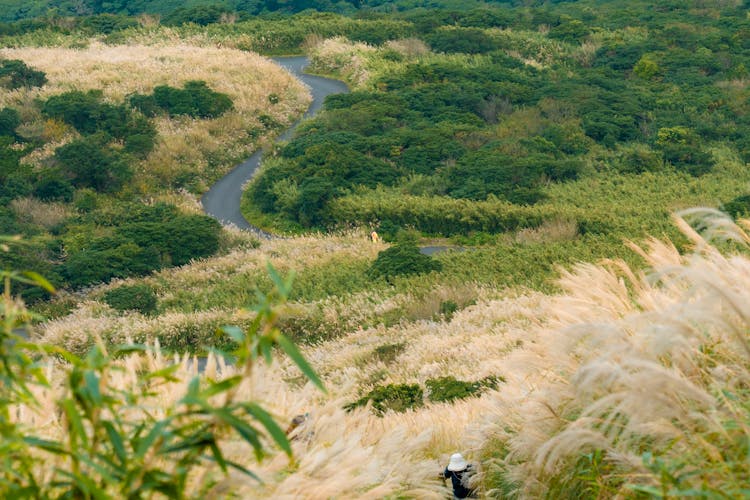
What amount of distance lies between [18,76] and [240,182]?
1300 cm

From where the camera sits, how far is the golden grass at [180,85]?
36.2 metres

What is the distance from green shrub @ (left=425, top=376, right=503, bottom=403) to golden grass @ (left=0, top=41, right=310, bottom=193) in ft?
A: 77.7

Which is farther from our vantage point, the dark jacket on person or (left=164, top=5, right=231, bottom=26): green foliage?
(left=164, top=5, right=231, bottom=26): green foliage

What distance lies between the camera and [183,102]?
40281 millimetres

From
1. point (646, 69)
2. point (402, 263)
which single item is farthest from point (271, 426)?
point (646, 69)

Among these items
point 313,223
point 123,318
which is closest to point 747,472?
point 123,318

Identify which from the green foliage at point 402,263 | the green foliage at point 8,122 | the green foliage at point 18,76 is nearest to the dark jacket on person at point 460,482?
the green foliage at point 402,263

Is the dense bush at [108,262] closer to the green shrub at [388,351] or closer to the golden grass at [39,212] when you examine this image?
the golden grass at [39,212]

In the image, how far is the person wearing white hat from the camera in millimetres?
6750

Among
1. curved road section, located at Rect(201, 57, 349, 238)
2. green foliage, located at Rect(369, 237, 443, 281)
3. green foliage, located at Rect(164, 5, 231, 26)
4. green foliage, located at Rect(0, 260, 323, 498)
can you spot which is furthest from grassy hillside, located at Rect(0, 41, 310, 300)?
green foliage, located at Rect(0, 260, 323, 498)

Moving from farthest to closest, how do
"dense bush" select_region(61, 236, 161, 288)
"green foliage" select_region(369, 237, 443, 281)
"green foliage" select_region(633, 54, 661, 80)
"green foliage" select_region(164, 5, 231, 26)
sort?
"green foliage" select_region(164, 5, 231, 26)
"green foliage" select_region(633, 54, 661, 80)
"dense bush" select_region(61, 236, 161, 288)
"green foliage" select_region(369, 237, 443, 281)

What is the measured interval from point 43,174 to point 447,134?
14.3 meters

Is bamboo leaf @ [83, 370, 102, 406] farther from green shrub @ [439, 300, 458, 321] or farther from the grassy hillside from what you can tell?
the grassy hillside

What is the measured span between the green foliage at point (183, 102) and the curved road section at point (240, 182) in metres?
3.02
